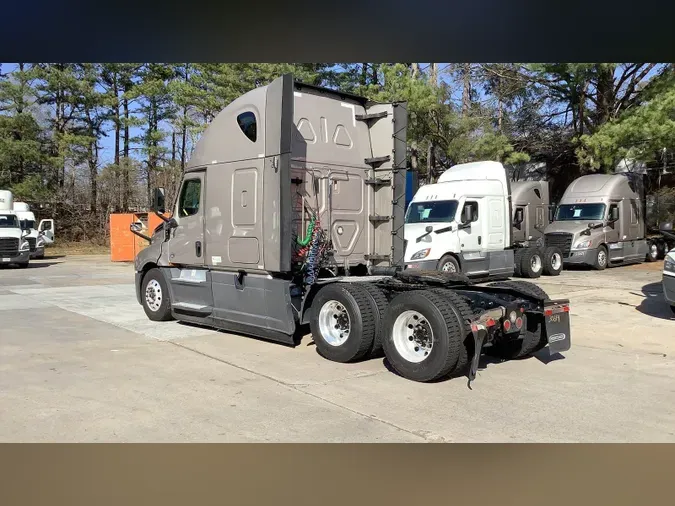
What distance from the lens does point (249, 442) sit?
470 centimetres

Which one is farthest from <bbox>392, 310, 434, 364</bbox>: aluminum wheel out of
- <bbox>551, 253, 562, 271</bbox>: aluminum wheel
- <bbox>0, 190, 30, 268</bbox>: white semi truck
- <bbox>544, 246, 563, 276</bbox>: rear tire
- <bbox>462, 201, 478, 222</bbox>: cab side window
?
<bbox>0, 190, 30, 268</bbox>: white semi truck

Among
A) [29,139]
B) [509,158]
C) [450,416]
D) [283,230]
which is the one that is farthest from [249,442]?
[29,139]

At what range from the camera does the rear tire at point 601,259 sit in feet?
63.9

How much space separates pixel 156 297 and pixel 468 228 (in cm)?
844

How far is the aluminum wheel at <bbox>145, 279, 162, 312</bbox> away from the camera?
33.2 ft

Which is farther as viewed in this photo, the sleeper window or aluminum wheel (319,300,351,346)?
the sleeper window

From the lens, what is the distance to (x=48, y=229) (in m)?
31.1

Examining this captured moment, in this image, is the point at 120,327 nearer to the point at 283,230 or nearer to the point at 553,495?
the point at 283,230

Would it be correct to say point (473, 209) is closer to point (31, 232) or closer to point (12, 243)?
point (12, 243)

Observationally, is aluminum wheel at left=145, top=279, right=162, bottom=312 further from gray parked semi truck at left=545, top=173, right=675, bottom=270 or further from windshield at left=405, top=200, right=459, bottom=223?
gray parked semi truck at left=545, top=173, right=675, bottom=270

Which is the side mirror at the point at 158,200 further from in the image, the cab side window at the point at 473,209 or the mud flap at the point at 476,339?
the cab side window at the point at 473,209

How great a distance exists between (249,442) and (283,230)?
3.35 m

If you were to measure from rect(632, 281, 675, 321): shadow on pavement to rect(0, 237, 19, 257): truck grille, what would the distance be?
2108 centimetres

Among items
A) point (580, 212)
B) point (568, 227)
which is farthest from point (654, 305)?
point (580, 212)
